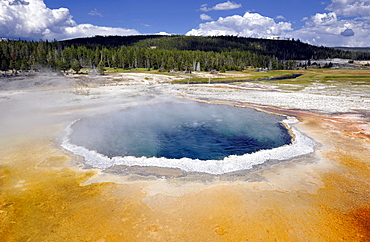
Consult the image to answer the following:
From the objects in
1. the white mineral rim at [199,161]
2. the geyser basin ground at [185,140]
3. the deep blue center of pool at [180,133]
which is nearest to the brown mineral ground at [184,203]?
the white mineral rim at [199,161]

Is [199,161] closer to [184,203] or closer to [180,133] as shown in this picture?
[184,203]

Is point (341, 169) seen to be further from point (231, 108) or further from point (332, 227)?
point (231, 108)

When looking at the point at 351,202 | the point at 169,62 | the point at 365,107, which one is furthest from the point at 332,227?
the point at 169,62

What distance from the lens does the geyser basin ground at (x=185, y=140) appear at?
1383 cm

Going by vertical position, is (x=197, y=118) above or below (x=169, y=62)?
below

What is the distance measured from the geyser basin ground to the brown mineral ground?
56.3 inches

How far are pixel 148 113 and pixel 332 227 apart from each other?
882 inches

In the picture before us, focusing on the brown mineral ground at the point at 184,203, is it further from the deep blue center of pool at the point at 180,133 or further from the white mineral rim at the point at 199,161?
the deep blue center of pool at the point at 180,133

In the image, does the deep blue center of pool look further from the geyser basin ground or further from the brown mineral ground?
the brown mineral ground

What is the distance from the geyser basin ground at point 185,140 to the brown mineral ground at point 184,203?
143cm

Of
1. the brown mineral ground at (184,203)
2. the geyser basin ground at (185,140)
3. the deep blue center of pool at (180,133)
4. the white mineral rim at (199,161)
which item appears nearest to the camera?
the brown mineral ground at (184,203)

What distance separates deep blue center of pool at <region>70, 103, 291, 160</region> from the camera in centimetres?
1658

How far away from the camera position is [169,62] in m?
109

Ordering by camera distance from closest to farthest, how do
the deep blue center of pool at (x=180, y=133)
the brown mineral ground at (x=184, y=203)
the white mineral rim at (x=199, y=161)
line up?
the brown mineral ground at (x=184, y=203)
the white mineral rim at (x=199, y=161)
the deep blue center of pool at (x=180, y=133)
